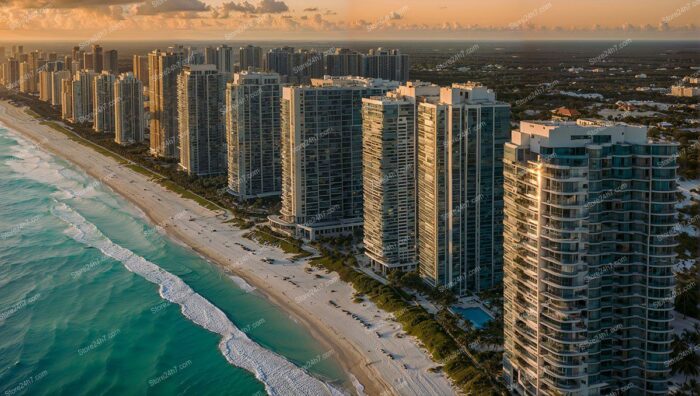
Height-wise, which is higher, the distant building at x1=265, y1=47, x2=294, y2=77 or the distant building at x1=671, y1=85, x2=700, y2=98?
the distant building at x1=265, y1=47, x2=294, y2=77

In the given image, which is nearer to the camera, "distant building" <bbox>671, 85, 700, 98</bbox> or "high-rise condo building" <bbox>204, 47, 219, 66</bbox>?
"distant building" <bbox>671, 85, 700, 98</bbox>

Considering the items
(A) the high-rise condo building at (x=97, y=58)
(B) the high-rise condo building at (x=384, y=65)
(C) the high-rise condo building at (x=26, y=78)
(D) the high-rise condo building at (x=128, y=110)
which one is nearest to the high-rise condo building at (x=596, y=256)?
(B) the high-rise condo building at (x=384, y=65)

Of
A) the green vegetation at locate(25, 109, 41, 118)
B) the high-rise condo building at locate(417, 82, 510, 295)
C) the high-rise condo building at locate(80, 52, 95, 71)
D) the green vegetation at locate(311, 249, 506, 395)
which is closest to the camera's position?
the green vegetation at locate(311, 249, 506, 395)

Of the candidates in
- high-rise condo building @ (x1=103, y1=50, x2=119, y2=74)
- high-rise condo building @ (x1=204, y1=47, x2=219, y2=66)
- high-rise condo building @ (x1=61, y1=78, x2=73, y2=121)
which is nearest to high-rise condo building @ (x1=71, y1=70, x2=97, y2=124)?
high-rise condo building @ (x1=61, y1=78, x2=73, y2=121)

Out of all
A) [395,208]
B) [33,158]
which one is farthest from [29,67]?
[395,208]

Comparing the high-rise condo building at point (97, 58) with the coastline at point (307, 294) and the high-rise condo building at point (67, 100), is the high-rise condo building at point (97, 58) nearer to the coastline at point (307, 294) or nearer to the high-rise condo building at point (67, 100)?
the high-rise condo building at point (67, 100)

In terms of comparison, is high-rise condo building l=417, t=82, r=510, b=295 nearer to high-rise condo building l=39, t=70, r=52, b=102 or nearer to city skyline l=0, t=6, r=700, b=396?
city skyline l=0, t=6, r=700, b=396

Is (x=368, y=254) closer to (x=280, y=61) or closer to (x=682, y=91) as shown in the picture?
(x=682, y=91)
